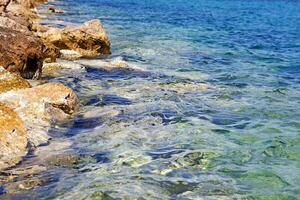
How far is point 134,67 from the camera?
1728 cm

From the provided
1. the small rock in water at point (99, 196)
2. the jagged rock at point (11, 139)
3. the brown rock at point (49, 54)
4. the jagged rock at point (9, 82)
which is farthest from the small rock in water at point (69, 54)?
the small rock in water at point (99, 196)

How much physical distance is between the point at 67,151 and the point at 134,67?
914cm

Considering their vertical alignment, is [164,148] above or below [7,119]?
below

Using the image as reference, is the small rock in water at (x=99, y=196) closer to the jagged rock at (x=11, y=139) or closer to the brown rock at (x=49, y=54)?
the jagged rock at (x=11, y=139)

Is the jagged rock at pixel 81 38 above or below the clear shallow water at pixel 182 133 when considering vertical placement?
above

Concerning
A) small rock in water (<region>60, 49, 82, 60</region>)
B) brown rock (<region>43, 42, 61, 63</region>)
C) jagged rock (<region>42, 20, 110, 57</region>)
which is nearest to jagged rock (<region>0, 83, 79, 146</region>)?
brown rock (<region>43, 42, 61, 63</region>)

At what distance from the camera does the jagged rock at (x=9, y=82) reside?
10.9 metres

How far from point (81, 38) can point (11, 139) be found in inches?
470

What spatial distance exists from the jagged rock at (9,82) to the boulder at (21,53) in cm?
180

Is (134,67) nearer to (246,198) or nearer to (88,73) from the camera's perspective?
(88,73)

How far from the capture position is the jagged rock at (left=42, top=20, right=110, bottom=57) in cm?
1941

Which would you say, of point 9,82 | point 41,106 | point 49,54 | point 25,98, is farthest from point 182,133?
point 49,54

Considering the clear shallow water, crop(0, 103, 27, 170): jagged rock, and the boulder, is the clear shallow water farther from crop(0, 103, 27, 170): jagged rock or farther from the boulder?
the boulder

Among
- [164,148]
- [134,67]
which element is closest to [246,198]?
[164,148]
